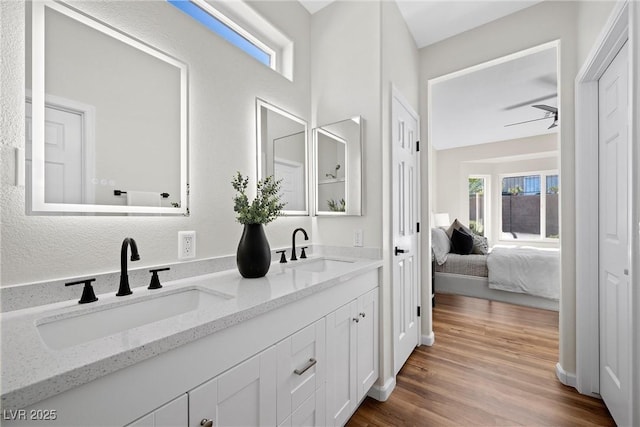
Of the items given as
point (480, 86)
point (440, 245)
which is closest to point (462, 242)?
point (440, 245)

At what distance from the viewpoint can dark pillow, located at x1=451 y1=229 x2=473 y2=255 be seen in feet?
13.0

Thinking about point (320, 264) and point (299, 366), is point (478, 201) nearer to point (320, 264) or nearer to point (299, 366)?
point (320, 264)

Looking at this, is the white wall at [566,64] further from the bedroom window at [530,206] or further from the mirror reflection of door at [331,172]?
the bedroom window at [530,206]

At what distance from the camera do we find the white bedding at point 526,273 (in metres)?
3.24

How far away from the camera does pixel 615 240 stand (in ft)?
4.93

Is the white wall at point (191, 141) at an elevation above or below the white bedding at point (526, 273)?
above

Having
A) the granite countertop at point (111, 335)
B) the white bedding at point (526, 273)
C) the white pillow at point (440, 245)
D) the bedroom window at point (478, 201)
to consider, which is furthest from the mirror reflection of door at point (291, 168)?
the bedroom window at point (478, 201)

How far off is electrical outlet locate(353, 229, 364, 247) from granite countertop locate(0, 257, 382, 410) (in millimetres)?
641

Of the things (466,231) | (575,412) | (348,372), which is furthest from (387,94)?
(466,231)

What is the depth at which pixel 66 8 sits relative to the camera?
3.28ft

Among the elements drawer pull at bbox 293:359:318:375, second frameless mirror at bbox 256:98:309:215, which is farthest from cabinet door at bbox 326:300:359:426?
second frameless mirror at bbox 256:98:309:215

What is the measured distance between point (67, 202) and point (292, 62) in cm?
164

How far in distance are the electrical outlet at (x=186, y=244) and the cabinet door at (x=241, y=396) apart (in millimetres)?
638

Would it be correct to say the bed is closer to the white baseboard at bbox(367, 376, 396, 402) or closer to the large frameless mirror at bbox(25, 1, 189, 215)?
the white baseboard at bbox(367, 376, 396, 402)
